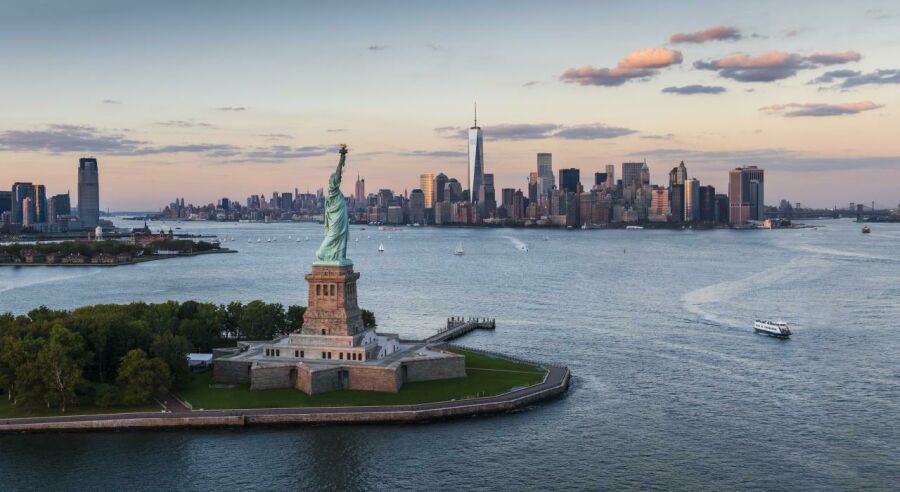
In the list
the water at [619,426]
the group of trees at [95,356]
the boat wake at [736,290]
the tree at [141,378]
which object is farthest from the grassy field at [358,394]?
the boat wake at [736,290]

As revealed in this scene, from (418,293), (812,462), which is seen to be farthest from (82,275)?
(812,462)

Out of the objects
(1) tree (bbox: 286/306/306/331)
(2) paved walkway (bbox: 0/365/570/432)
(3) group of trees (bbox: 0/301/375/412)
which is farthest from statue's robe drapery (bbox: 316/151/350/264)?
(1) tree (bbox: 286/306/306/331)

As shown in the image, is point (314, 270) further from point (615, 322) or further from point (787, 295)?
point (787, 295)

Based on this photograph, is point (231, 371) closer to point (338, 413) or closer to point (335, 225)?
point (338, 413)

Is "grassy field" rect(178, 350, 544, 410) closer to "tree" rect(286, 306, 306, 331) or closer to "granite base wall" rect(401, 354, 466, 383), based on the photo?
"granite base wall" rect(401, 354, 466, 383)

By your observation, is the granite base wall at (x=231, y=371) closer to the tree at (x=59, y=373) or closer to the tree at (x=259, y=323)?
the tree at (x=59, y=373)

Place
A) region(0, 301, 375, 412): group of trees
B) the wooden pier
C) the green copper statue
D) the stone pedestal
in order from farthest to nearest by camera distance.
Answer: the wooden pier
the green copper statue
the stone pedestal
region(0, 301, 375, 412): group of trees

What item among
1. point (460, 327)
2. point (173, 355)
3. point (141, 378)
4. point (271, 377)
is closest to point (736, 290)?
point (460, 327)
